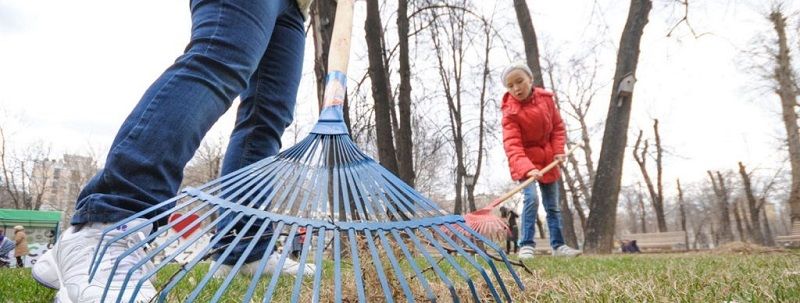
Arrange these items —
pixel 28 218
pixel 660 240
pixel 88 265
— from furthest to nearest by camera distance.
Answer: pixel 660 240, pixel 28 218, pixel 88 265

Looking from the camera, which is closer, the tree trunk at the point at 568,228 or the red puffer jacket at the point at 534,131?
the red puffer jacket at the point at 534,131

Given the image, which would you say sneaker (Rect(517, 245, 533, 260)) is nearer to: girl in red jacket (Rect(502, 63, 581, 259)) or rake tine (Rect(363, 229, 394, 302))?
girl in red jacket (Rect(502, 63, 581, 259))

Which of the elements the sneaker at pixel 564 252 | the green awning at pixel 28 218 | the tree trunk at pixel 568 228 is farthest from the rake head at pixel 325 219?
the green awning at pixel 28 218

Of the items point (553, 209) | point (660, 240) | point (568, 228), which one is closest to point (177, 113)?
point (553, 209)

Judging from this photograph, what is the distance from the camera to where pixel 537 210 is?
15.9ft

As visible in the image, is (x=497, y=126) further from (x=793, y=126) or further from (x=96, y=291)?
(x=96, y=291)

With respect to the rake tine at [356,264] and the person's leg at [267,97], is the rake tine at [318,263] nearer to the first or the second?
the rake tine at [356,264]

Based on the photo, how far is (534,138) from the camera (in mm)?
4871

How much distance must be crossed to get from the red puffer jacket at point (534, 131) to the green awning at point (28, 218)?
19358mm

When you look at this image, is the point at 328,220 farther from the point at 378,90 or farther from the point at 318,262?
the point at 378,90

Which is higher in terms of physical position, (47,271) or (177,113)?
(177,113)

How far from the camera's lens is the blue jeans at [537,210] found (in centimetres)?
477

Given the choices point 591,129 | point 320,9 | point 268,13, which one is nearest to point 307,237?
point 268,13

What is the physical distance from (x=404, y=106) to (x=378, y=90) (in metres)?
1.70
